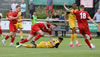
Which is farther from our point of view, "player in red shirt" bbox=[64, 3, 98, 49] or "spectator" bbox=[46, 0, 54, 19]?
"spectator" bbox=[46, 0, 54, 19]

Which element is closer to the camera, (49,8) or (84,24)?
(84,24)

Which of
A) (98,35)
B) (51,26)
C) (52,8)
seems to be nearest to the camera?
A: (51,26)

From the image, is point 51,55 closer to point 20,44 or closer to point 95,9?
point 20,44

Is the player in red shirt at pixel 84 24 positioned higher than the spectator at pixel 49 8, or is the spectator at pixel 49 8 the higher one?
the player in red shirt at pixel 84 24

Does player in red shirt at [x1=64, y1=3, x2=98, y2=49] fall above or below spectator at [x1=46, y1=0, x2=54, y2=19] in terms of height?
above

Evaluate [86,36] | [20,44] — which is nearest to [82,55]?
[86,36]

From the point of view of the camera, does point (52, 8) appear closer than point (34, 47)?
Answer: No

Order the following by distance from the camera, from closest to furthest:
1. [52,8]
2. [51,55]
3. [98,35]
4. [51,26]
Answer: [51,55] → [51,26] → [98,35] → [52,8]

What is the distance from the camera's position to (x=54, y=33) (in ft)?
103

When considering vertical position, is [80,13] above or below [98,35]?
above

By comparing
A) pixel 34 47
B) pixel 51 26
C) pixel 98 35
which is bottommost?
pixel 98 35

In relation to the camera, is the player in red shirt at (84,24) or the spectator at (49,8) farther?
the spectator at (49,8)

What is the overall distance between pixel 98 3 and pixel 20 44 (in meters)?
16.2

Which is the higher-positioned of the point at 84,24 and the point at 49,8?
the point at 84,24
